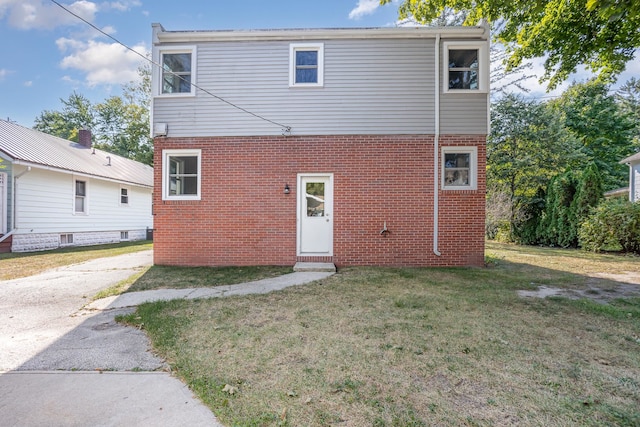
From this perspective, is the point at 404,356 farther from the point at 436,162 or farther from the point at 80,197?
the point at 80,197

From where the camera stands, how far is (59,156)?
39.6 ft

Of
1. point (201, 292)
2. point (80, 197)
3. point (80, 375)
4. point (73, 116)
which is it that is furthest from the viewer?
point (73, 116)

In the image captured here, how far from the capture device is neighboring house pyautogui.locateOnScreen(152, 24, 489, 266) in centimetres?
716

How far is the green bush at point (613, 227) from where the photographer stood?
973 cm

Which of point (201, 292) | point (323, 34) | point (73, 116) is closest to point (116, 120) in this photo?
point (73, 116)

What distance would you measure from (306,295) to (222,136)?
458 centimetres

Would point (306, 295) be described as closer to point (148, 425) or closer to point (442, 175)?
point (148, 425)

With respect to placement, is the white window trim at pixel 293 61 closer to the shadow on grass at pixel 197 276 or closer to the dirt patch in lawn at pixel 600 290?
the shadow on grass at pixel 197 276

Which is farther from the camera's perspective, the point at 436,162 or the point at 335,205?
the point at 335,205

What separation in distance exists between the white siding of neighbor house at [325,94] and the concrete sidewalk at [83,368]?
4319 millimetres

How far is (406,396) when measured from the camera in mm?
2166

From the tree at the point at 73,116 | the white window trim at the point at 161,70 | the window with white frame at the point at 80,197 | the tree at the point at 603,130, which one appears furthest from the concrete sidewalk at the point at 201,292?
the tree at the point at 73,116

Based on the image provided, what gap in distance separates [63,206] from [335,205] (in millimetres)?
11291

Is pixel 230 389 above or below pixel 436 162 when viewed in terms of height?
below
